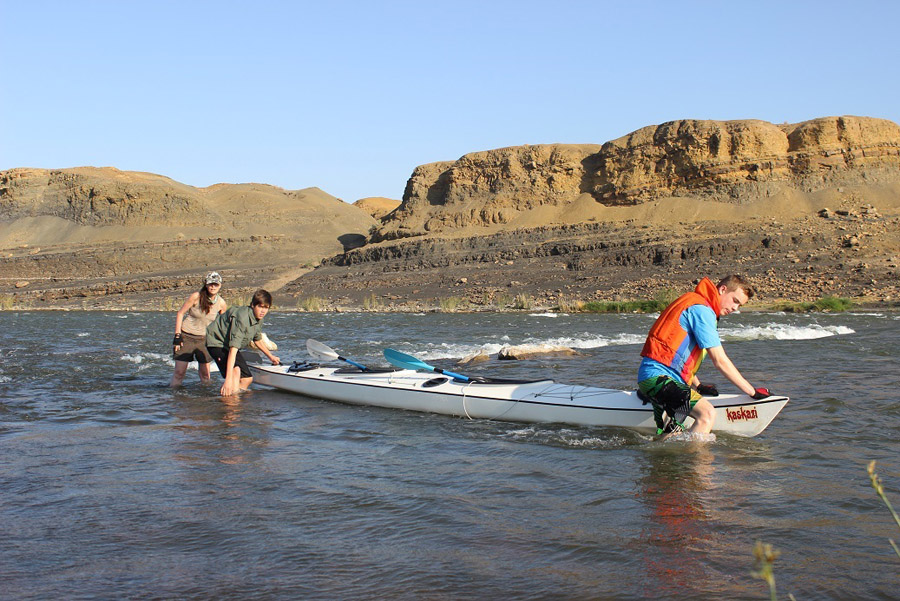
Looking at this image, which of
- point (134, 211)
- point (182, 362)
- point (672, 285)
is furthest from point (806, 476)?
point (134, 211)

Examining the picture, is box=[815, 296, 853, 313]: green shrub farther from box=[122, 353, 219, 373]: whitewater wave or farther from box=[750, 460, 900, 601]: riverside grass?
box=[750, 460, 900, 601]: riverside grass

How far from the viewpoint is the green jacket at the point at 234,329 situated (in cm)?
852

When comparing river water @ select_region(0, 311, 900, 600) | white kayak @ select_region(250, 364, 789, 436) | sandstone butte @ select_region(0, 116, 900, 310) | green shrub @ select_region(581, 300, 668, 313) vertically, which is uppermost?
sandstone butte @ select_region(0, 116, 900, 310)

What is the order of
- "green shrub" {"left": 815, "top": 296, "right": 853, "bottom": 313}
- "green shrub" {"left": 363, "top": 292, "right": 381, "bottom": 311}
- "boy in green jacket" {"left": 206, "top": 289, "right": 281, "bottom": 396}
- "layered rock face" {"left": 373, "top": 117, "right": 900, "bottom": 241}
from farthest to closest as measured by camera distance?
1. "layered rock face" {"left": 373, "top": 117, "right": 900, "bottom": 241}
2. "green shrub" {"left": 363, "top": 292, "right": 381, "bottom": 311}
3. "green shrub" {"left": 815, "top": 296, "right": 853, "bottom": 313}
4. "boy in green jacket" {"left": 206, "top": 289, "right": 281, "bottom": 396}

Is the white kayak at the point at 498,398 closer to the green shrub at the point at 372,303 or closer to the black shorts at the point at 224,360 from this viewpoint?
the black shorts at the point at 224,360

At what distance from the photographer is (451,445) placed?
6.85m

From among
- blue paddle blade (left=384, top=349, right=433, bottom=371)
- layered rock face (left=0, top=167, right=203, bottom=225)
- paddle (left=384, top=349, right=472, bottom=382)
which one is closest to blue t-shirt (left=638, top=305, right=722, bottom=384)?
paddle (left=384, top=349, right=472, bottom=382)

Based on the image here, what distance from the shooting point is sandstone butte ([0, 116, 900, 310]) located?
3812 cm

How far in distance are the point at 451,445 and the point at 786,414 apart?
3577mm

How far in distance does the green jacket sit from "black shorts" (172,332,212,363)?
457 mm

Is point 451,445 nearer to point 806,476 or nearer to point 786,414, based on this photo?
point 806,476

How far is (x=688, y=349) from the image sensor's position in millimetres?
6023

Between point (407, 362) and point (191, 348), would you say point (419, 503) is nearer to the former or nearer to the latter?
point (407, 362)

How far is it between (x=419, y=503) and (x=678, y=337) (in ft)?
7.82
